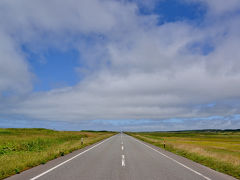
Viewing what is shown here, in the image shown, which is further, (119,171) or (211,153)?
(211,153)

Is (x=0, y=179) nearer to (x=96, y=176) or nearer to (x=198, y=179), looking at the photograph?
(x=96, y=176)

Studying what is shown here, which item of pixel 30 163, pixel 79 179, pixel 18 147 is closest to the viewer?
pixel 79 179

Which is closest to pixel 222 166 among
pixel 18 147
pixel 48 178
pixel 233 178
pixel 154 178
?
pixel 233 178

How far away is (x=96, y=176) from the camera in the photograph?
7.40 meters

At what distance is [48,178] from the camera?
23.0 ft

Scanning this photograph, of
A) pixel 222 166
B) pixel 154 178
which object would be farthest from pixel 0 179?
pixel 222 166

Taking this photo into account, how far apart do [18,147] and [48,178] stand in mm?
15667

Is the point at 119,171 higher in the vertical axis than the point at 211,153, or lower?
lower

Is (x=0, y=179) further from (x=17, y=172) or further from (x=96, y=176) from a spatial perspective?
(x=96, y=176)

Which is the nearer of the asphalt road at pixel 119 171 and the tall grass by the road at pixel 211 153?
the asphalt road at pixel 119 171

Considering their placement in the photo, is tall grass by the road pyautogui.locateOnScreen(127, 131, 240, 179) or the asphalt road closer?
the asphalt road

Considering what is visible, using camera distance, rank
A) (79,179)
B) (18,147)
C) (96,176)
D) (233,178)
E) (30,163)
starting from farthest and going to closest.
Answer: (18,147) < (30,163) < (233,178) < (96,176) < (79,179)

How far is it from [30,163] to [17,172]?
1932 millimetres

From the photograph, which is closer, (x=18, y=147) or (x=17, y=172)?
(x=17, y=172)
